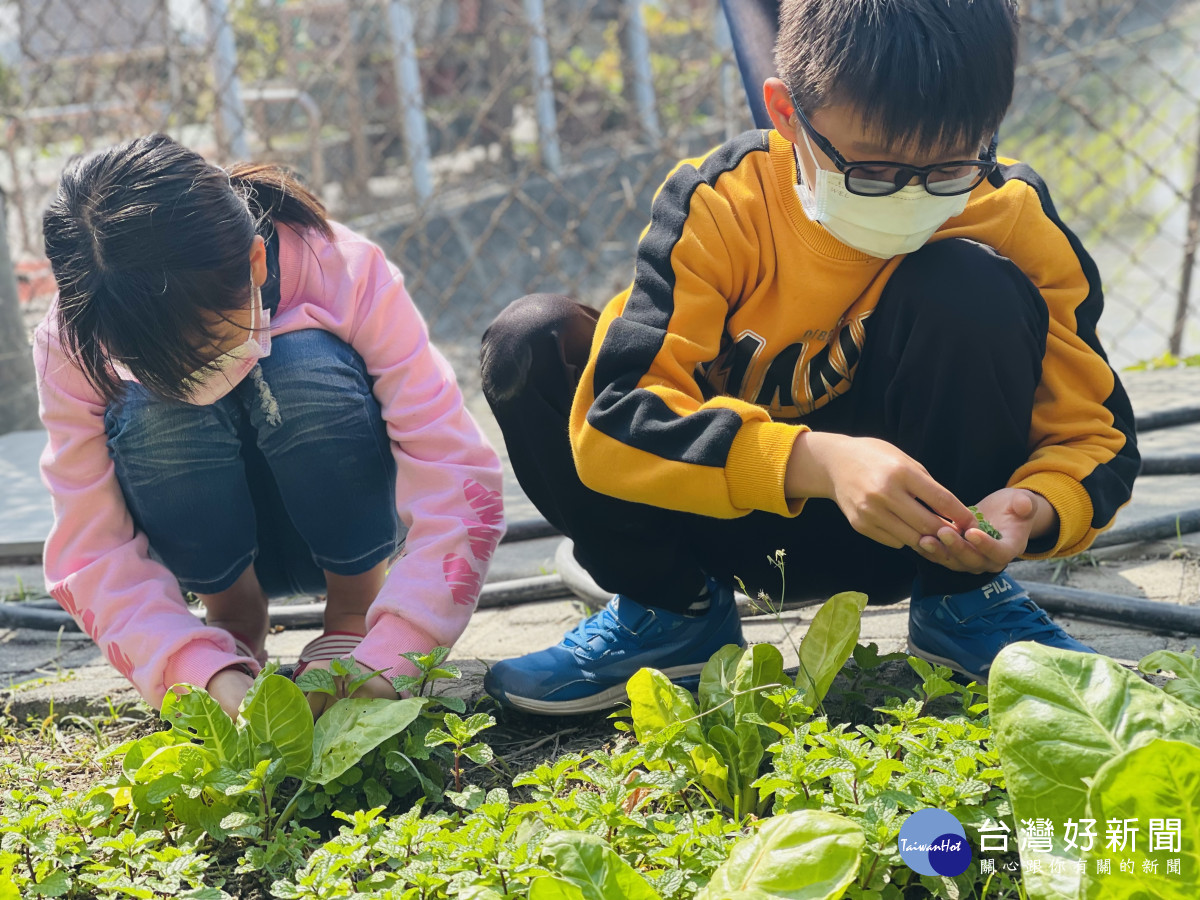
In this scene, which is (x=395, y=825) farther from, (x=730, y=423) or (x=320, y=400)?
(x=320, y=400)

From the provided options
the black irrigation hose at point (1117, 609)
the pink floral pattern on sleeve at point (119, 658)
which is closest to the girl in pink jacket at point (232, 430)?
the pink floral pattern on sleeve at point (119, 658)

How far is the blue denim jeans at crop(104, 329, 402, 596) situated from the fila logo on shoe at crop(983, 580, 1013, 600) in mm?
833

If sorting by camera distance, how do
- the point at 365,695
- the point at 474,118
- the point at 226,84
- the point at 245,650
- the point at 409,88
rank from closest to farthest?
the point at 365,695
the point at 245,650
the point at 226,84
the point at 409,88
the point at 474,118

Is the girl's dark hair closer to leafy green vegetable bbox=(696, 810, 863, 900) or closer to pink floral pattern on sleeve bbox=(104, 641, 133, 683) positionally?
pink floral pattern on sleeve bbox=(104, 641, 133, 683)

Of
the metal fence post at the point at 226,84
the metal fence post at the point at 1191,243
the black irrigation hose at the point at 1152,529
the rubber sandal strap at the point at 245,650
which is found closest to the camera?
the rubber sandal strap at the point at 245,650

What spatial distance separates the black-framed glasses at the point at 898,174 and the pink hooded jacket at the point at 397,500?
0.63 metres

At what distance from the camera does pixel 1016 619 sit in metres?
1.42

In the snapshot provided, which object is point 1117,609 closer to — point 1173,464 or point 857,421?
point 857,421

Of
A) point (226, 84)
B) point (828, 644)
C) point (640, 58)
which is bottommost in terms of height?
point (828, 644)

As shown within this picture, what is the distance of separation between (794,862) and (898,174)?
2.43ft

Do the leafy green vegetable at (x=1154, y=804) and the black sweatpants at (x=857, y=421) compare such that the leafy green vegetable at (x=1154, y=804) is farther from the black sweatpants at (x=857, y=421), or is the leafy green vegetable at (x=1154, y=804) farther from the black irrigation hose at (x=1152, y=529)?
the black irrigation hose at (x=1152, y=529)

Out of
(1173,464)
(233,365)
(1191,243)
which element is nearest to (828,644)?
(233,365)

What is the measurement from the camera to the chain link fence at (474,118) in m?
3.98

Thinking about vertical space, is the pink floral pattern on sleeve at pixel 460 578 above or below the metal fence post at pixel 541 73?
below
